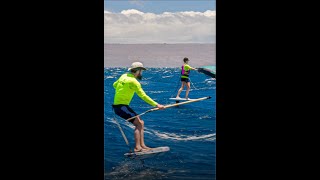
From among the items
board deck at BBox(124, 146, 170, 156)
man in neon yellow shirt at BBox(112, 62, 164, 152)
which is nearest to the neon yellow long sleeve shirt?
man in neon yellow shirt at BBox(112, 62, 164, 152)

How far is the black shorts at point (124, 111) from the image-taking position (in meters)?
5.57

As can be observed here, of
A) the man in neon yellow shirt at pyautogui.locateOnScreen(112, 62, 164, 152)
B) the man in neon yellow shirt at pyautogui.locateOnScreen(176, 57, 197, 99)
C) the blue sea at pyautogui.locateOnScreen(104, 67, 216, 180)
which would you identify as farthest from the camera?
the man in neon yellow shirt at pyautogui.locateOnScreen(176, 57, 197, 99)

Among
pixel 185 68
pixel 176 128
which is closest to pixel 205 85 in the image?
pixel 185 68

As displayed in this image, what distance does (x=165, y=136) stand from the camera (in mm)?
5625

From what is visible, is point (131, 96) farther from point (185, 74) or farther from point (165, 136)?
point (185, 74)

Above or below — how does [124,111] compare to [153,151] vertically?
above

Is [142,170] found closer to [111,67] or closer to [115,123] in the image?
[115,123]

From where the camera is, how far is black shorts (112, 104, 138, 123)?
5.57 meters

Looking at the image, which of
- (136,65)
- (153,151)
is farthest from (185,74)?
(153,151)

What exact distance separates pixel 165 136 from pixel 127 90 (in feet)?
2.51

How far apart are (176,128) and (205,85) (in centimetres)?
79

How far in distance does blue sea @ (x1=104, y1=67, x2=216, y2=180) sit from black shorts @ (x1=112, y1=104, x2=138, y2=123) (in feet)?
0.21

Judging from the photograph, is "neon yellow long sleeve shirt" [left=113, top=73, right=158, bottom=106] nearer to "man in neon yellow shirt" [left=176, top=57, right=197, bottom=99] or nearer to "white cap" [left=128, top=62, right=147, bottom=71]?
"white cap" [left=128, top=62, right=147, bottom=71]
